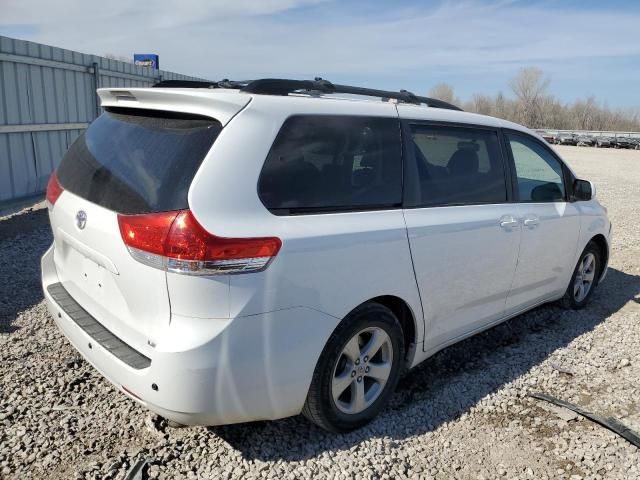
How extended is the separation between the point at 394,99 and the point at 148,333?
212cm

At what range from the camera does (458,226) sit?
3365mm

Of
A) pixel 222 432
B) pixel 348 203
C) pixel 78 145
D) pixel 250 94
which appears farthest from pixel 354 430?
pixel 78 145

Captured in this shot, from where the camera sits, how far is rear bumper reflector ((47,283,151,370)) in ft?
8.02

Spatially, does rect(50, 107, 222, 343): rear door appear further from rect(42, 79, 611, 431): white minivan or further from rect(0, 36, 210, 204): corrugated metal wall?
rect(0, 36, 210, 204): corrugated metal wall

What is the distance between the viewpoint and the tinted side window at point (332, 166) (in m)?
2.56

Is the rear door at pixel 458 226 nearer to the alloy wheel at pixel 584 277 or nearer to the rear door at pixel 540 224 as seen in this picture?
the rear door at pixel 540 224

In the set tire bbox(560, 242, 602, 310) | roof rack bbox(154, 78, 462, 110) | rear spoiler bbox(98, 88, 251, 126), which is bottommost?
tire bbox(560, 242, 602, 310)

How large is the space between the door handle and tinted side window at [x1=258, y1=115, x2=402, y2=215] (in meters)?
1.04

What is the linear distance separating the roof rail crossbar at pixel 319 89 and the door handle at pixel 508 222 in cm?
86

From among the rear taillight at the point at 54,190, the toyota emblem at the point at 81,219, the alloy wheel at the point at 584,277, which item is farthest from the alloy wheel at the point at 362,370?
the alloy wheel at the point at 584,277

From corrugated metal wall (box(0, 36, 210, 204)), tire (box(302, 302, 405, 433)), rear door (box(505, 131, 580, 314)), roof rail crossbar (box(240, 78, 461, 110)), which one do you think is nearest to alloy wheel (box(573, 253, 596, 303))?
rear door (box(505, 131, 580, 314))

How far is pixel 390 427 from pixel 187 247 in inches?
66.4

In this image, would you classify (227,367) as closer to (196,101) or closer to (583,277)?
(196,101)

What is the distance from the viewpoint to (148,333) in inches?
94.4
